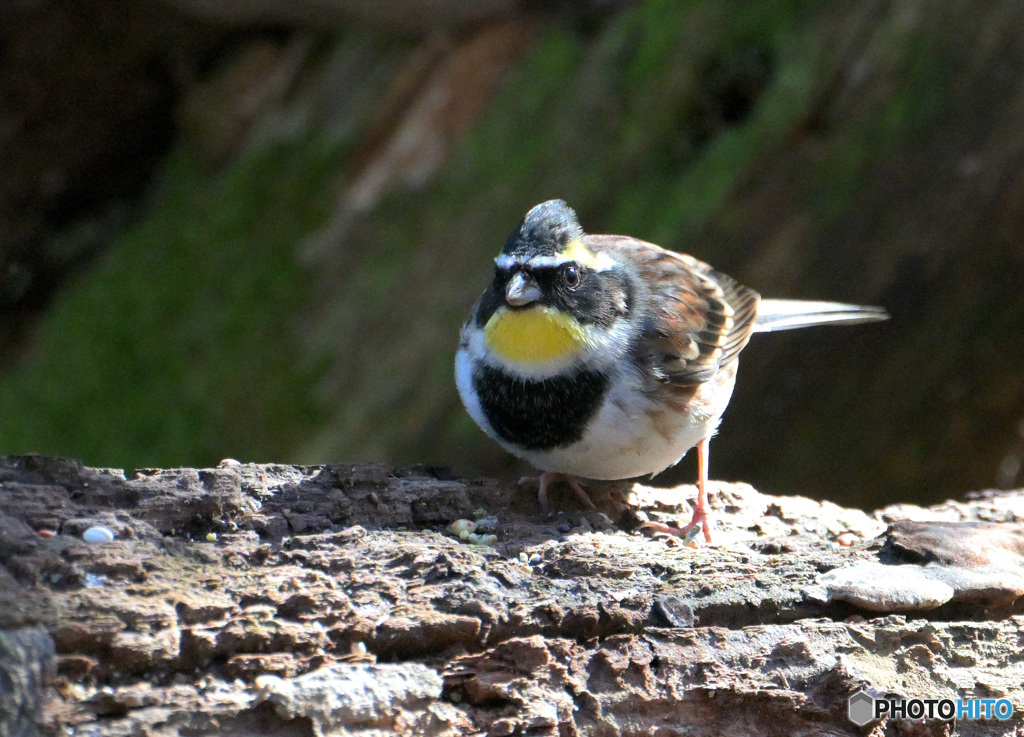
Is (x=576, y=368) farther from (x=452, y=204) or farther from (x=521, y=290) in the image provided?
(x=452, y=204)

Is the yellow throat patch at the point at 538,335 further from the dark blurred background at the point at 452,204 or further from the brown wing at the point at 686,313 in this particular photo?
the dark blurred background at the point at 452,204

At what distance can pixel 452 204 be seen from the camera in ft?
24.7

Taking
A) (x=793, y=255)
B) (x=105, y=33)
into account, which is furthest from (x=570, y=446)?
(x=105, y=33)

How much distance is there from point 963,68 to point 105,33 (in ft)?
20.5

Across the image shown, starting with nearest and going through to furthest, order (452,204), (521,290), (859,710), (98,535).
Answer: (98,535) < (859,710) < (521,290) < (452,204)

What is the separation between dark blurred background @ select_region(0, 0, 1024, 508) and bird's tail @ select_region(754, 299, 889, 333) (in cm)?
46

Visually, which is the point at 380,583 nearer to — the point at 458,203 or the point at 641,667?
the point at 641,667

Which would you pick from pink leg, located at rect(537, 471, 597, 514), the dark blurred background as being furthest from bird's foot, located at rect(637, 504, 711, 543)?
the dark blurred background

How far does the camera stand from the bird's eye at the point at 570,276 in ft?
12.1

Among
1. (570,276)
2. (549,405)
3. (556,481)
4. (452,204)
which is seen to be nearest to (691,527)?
(556,481)

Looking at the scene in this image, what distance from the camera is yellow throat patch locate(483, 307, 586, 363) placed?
3.69 m

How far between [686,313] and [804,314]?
4.23 ft

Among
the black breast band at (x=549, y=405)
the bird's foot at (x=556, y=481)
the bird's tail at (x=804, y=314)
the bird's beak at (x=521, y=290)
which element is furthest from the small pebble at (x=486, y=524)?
the bird's tail at (x=804, y=314)

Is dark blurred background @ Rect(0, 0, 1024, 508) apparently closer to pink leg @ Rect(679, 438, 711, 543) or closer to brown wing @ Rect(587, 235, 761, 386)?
brown wing @ Rect(587, 235, 761, 386)
